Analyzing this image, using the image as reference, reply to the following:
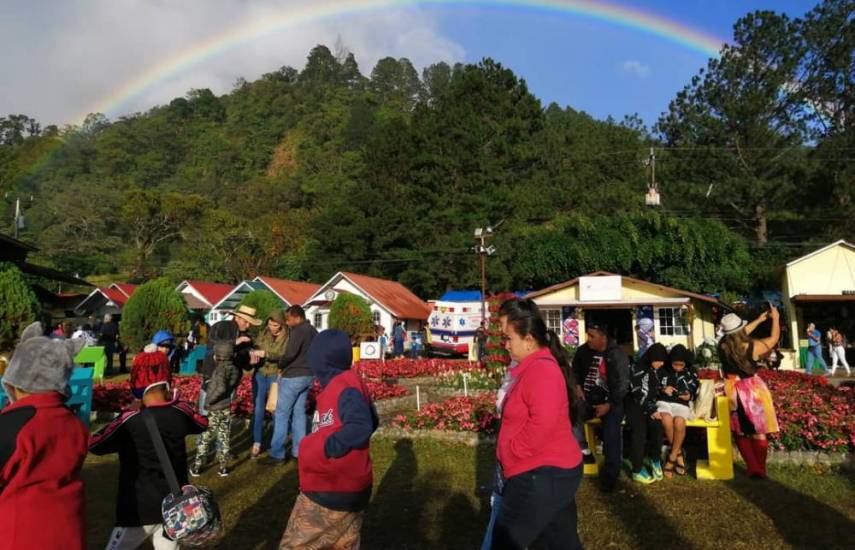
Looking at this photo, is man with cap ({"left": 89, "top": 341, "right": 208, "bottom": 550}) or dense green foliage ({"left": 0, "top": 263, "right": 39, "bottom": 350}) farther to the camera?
dense green foliage ({"left": 0, "top": 263, "right": 39, "bottom": 350})

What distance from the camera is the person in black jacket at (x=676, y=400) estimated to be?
22.9ft

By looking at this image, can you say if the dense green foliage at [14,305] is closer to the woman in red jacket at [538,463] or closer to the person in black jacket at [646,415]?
the person in black jacket at [646,415]

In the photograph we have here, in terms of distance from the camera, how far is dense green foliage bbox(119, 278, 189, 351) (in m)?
23.3

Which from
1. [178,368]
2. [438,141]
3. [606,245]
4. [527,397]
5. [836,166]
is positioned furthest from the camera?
[438,141]

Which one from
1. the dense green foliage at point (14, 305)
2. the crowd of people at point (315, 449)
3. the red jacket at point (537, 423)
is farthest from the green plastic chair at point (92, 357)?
the red jacket at point (537, 423)

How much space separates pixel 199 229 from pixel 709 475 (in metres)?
58.2

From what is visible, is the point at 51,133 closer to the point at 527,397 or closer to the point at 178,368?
the point at 178,368

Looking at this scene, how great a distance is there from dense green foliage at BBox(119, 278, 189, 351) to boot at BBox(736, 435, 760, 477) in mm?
21153

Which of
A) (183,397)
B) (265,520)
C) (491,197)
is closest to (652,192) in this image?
(491,197)

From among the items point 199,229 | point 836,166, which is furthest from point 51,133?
point 836,166

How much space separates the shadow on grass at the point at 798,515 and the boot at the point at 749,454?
113 millimetres

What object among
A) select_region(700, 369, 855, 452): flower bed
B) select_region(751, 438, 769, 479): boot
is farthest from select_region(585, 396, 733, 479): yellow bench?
select_region(700, 369, 855, 452): flower bed

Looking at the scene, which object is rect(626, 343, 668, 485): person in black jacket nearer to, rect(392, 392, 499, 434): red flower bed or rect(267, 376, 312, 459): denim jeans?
rect(392, 392, 499, 434): red flower bed

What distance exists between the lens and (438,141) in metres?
49.9
